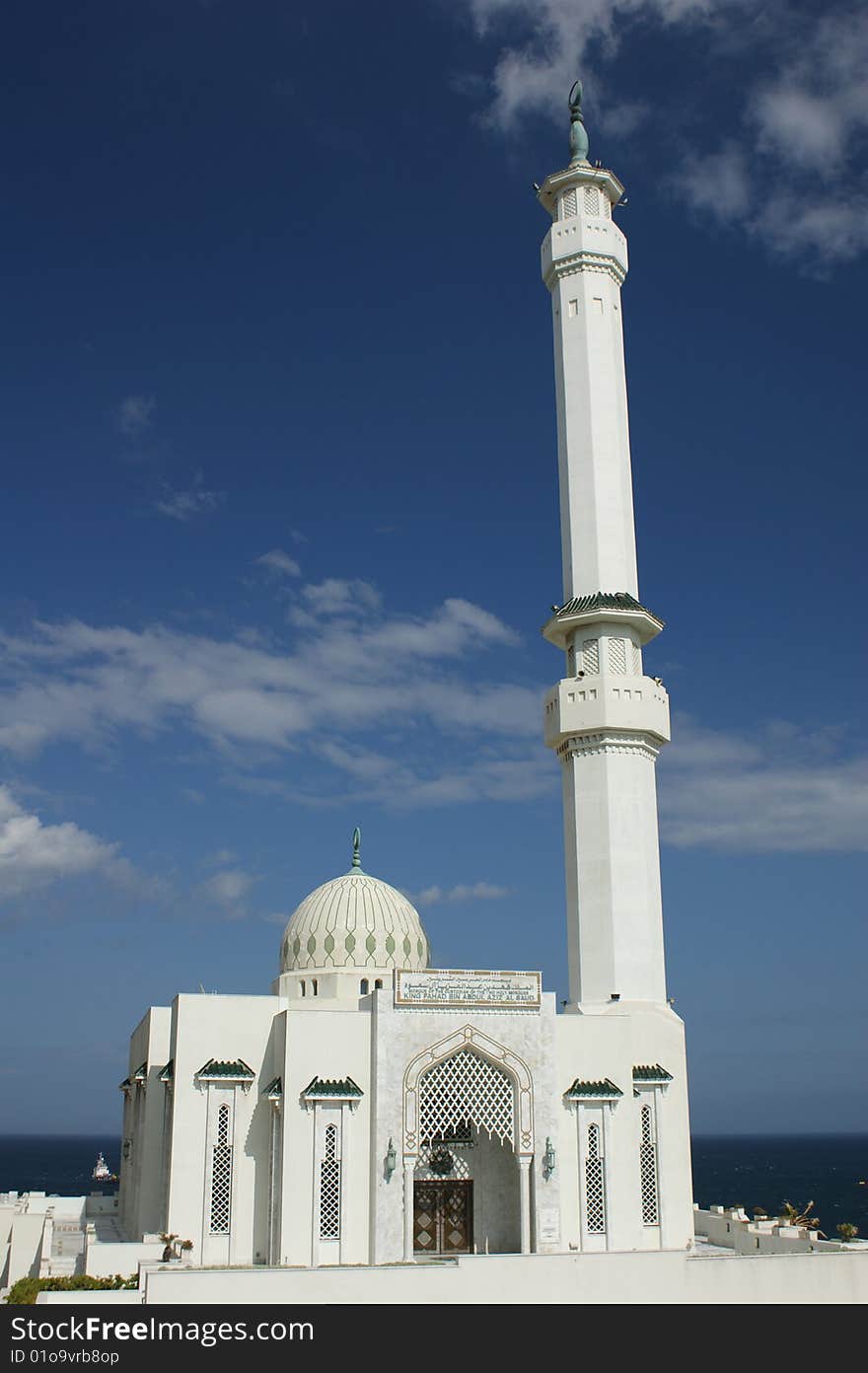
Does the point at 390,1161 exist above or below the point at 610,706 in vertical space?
below

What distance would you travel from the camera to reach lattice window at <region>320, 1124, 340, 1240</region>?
29.3 meters

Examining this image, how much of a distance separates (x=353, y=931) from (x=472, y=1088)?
22.4 feet

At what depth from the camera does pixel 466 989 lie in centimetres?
3112

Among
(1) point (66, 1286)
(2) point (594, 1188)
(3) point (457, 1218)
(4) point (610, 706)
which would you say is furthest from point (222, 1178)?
(4) point (610, 706)

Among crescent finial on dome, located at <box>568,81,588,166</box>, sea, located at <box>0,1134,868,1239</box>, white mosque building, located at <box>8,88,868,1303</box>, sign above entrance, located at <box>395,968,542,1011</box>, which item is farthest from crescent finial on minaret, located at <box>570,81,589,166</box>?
sea, located at <box>0,1134,868,1239</box>

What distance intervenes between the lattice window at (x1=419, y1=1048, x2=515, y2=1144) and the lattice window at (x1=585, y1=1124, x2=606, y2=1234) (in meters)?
2.18

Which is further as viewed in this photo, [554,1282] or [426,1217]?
[426,1217]

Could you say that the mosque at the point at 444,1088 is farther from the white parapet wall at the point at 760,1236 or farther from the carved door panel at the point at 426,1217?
the white parapet wall at the point at 760,1236

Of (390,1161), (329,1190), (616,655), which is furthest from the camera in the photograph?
(616,655)

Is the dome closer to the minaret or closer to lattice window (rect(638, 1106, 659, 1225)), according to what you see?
the minaret

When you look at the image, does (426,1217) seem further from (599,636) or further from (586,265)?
(586,265)
